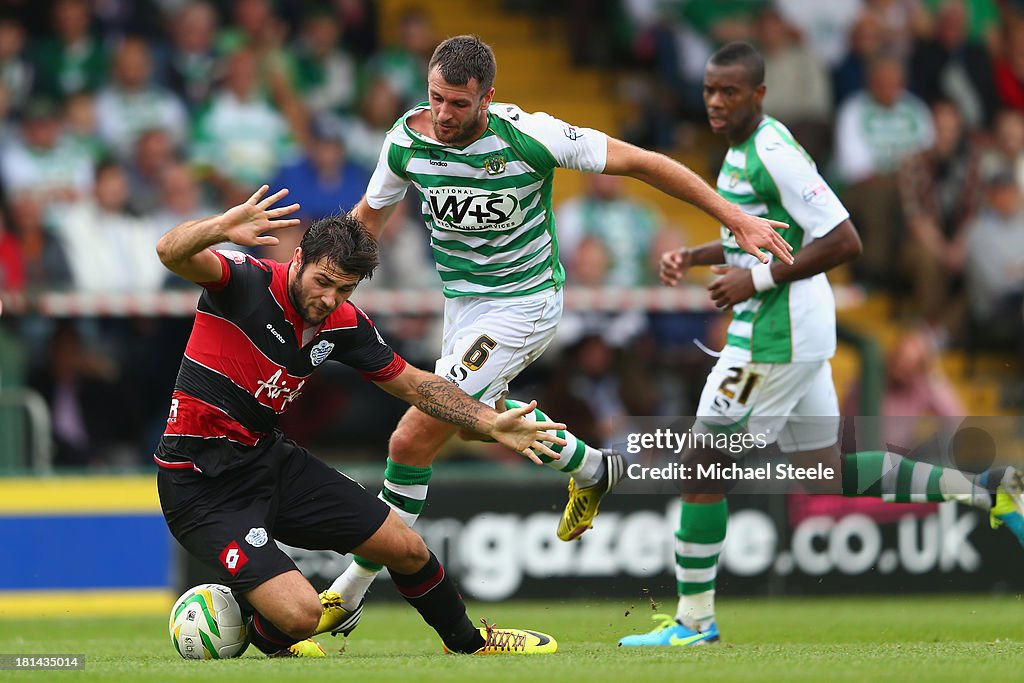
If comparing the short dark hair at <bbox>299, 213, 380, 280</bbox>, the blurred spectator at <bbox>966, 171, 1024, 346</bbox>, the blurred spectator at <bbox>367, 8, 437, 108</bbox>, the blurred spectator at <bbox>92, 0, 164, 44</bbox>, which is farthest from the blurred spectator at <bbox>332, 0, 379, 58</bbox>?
the short dark hair at <bbox>299, 213, 380, 280</bbox>

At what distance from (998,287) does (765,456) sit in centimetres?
682

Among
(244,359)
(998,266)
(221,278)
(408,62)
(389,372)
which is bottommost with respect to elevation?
(998,266)

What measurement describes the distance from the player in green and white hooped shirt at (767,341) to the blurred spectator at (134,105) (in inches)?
271

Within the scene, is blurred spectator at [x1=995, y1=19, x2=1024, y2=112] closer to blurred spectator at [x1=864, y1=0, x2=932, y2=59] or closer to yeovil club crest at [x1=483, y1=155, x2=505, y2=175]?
blurred spectator at [x1=864, y1=0, x2=932, y2=59]

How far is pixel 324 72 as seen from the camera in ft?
50.9

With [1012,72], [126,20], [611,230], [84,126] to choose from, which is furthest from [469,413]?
[1012,72]

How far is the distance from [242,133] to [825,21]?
6708 millimetres

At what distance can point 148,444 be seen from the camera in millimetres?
13188

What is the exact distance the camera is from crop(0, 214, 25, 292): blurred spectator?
12523mm

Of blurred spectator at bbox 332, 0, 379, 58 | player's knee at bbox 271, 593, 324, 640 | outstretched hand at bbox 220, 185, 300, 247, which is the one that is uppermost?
blurred spectator at bbox 332, 0, 379, 58

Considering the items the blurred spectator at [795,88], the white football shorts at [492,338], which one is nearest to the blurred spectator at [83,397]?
the white football shorts at [492,338]

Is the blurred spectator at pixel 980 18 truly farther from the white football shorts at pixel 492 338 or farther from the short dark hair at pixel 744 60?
the white football shorts at pixel 492 338

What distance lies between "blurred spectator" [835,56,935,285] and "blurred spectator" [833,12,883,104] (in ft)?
0.80

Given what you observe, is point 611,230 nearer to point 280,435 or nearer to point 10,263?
point 10,263
